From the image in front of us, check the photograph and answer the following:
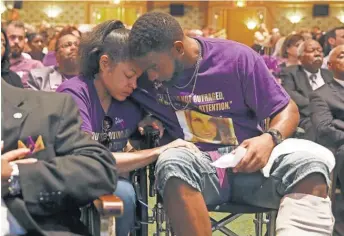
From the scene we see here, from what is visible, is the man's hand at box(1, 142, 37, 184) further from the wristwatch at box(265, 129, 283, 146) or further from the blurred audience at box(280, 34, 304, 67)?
the blurred audience at box(280, 34, 304, 67)

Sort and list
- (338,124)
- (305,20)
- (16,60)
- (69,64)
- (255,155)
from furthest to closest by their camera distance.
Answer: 1. (305,20)
2. (16,60)
3. (69,64)
4. (338,124)
5. (255,155)

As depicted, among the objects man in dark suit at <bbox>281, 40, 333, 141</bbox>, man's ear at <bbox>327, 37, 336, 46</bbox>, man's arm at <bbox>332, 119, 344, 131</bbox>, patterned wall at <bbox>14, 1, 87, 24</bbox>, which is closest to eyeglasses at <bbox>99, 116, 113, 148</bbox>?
man's arm at <bbox>332, 119, 344, 131</bbox>

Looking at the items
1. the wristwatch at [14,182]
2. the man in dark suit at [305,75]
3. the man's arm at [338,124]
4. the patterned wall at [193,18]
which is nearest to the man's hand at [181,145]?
the wristwatch at [14,182]

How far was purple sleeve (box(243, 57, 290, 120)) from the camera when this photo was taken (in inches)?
112

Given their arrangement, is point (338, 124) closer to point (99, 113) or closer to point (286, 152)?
point (286, 152)

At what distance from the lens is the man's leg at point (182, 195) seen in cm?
252

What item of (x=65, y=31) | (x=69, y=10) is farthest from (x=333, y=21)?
(x=65, y=31)

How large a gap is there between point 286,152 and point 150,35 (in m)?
0.67

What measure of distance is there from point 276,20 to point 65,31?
1878 centimetres

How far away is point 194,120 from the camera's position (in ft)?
9.44

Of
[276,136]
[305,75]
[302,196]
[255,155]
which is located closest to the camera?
[302,196]

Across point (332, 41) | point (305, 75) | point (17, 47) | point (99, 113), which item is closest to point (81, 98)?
point (99, 113)

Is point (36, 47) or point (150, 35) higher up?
point (150, 35)

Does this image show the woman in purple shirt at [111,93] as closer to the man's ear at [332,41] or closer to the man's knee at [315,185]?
the man's knee at [315,185]
